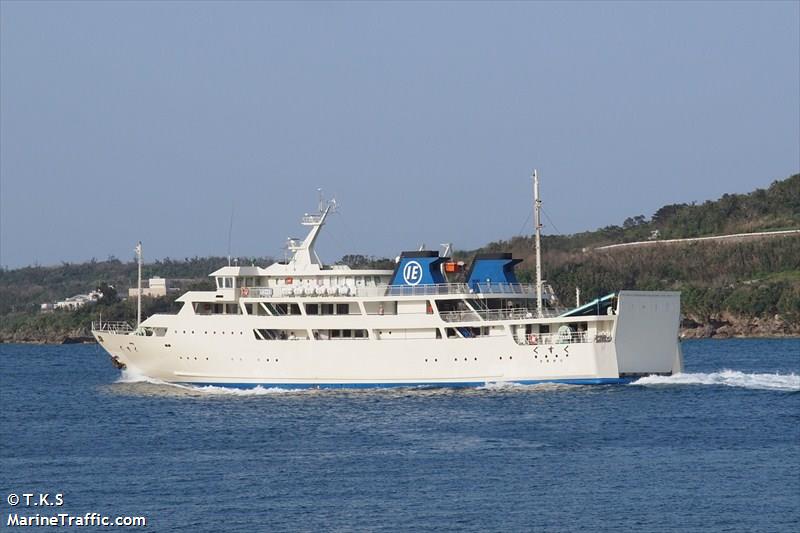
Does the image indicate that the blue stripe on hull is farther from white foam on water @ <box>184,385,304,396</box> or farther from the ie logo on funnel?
the ie logo on funnel

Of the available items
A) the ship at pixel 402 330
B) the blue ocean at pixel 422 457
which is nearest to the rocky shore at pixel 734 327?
the blue ocean at pixel 422 457

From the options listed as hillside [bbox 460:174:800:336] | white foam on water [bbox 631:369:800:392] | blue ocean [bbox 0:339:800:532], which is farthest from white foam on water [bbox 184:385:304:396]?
hillside [bbox 460:174:800:336]

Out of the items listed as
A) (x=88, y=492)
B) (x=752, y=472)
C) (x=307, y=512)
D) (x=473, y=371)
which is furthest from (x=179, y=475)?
(x=473, y=371)

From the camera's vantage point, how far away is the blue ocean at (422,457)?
915 inches

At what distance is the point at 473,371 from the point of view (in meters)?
39.9

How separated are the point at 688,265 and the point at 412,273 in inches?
2444

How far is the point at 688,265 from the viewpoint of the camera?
3920 inches

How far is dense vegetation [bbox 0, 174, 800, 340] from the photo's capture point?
90375 mm

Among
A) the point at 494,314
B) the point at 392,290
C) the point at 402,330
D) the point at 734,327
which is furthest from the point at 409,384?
the point at 734,327

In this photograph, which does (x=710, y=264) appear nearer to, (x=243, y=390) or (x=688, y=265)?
(x=688, y=265)

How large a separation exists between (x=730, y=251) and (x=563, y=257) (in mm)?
12511

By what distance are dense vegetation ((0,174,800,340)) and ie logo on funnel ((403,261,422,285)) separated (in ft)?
99.1

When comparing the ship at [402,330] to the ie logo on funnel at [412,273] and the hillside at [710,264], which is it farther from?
the hillside at [710,264]

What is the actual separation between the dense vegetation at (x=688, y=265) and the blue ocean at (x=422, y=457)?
34591 millimetres
